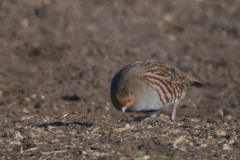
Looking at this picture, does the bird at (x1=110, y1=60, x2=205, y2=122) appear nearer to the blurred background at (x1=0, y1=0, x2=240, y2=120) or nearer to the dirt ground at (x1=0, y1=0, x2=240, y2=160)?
the dirt ground at (x1=0, y1=0, x2=240, y2=160)

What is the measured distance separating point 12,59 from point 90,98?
8.74ft

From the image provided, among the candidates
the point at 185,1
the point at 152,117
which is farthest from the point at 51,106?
the point at 185,1

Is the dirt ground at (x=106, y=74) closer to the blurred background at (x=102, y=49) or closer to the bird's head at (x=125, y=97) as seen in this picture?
the blurred background at (x=102, y=49)

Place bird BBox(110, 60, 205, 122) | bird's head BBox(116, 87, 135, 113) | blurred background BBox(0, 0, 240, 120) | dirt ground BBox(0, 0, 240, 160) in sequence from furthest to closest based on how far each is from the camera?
blurred background BBox(0, 0, 240, 120) → bird BBox(110, 60, 205, 122) → bird's head BBox(116, 87, 135, 113) → dirt ground BBox(0, 0, 240, 160)

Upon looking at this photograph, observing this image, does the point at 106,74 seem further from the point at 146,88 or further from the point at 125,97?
the point at 125,97

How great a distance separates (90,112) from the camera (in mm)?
6441

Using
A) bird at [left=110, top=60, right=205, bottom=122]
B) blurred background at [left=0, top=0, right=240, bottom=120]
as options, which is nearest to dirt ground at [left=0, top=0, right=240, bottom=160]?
blurred background at [left=0, top=0, right=240, bottom=120]

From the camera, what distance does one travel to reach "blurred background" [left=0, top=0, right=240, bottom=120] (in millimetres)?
6879

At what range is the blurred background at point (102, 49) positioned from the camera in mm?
6879

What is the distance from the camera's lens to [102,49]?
330 inches

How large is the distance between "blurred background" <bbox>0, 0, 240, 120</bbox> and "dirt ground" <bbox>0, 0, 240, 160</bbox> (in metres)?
0.02

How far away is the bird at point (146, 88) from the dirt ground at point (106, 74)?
33 cm

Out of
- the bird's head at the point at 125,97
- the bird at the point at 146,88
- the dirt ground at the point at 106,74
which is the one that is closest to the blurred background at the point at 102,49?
the dirt ground at the point at 106,74

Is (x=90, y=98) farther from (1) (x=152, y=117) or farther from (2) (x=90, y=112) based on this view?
(1) (x=152, y=117)
